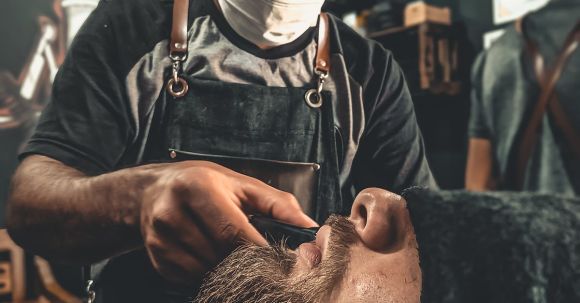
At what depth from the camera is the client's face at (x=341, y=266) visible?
62cm

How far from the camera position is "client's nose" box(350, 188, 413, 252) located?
0.64 meters

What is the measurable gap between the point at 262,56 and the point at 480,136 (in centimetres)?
60


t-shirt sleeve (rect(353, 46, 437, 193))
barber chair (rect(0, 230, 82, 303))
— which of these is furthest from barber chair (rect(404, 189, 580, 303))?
barber chair (rect(0, 230, 82, 303))

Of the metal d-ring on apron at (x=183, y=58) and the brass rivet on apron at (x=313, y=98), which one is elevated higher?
the metal d-ring on apron at (x=183, y=58)

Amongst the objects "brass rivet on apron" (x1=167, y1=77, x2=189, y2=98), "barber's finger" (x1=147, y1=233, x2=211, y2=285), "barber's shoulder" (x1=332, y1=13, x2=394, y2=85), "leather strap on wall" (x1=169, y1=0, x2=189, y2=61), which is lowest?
"barber's finger" (x1=147, y1=233, x2=211, y2=285)

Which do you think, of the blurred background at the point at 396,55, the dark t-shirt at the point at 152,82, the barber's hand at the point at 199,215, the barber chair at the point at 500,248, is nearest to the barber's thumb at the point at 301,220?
the barber's hand at the point at 199,215

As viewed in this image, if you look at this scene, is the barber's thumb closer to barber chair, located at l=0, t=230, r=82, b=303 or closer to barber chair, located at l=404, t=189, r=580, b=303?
barber chair, located at l=404, t=189, r=580, b=303

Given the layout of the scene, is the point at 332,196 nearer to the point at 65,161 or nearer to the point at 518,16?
the point at 65,161

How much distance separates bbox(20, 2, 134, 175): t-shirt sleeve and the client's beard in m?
0.23

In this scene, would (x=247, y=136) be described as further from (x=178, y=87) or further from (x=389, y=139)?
(x=389, y=139)

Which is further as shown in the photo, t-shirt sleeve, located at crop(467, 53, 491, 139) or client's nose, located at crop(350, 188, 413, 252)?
t-shirt sleeve, located at crop(467, 53, 491, 139)

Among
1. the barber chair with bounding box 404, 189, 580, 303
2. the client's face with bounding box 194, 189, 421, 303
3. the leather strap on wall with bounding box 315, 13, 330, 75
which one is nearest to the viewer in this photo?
the barber chair with bounding box 404, 189, 580, 303

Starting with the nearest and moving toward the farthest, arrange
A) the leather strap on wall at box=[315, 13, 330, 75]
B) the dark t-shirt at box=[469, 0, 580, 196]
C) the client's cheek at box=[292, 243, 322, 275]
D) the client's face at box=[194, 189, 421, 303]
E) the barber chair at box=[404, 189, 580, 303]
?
the barber chair at box=[404, 189, 580, 303]
the client's face at box=[194, 189, 421, 303]
the client's cheek at box=[292, 243, 322, 275]
the leather strap on wall at box=[315, 13, 330, 75]
the dark t-shirt at box=[469, 0, 580, 196]

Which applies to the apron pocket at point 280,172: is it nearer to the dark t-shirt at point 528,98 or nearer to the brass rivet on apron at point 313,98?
the brass rivet on apron at point 313,98
